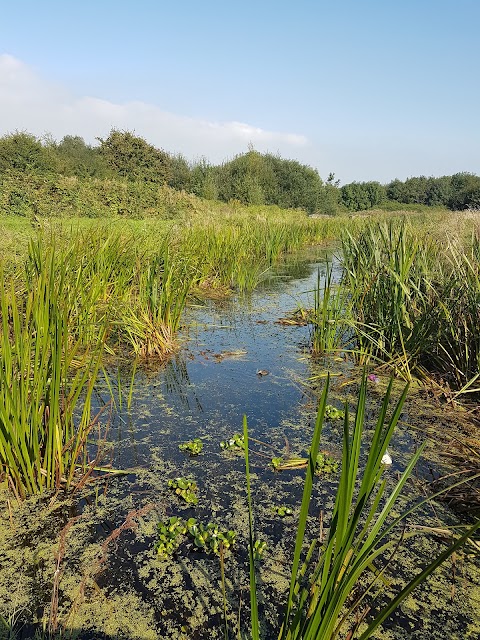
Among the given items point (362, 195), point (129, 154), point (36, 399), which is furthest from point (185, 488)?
point (362, 195)

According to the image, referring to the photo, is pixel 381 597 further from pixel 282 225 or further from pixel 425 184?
pixel 425 184

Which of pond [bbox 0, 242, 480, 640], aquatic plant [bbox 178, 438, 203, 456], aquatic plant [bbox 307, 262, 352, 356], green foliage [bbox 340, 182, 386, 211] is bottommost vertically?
pond [bbox 0, 242, 480, 640]

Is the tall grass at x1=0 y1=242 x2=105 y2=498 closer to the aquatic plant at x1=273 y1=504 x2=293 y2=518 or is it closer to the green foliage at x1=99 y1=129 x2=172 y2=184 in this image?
the aquatic plant at x1=273 y1=504 x2=293 y2=518

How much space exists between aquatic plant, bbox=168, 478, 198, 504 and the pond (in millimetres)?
23

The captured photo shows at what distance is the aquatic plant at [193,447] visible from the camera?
7.07 ft

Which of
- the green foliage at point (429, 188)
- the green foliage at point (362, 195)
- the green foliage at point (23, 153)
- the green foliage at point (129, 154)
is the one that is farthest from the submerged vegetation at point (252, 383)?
the green foliage at point (429, 188)

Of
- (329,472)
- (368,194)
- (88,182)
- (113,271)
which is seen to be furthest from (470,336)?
(368,194)

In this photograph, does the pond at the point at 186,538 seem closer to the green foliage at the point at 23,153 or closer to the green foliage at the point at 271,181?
the green foliage at the point at 23,153

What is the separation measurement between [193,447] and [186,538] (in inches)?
23.2

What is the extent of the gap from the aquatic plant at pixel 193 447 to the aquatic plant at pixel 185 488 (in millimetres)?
227

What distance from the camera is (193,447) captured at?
2160 millimetres

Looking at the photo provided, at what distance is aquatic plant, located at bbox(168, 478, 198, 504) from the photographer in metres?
1.80

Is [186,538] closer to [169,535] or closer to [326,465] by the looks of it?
[169,535]

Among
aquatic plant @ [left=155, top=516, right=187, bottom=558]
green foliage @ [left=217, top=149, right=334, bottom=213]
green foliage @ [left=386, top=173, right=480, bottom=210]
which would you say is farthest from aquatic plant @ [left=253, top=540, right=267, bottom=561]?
green foliage @ [left=386, top=173, right=480, bottom=210]
